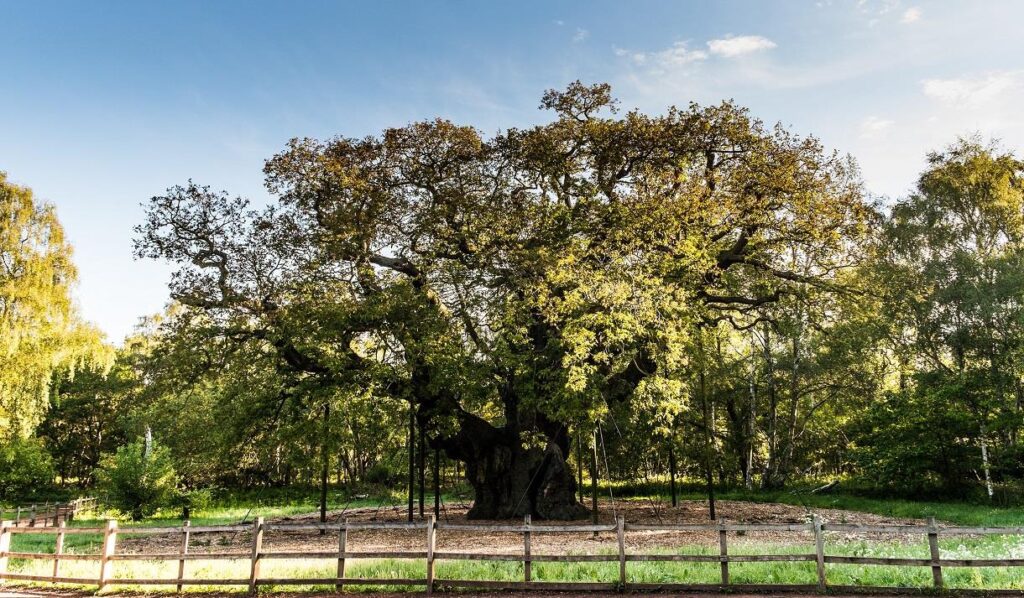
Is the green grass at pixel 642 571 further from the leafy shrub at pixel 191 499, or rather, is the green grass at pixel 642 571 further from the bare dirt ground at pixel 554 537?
the leafy shrub at pixel 191 499

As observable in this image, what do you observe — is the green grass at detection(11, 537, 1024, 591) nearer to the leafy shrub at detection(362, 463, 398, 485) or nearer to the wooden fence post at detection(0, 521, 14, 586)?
the wooden fence post at detection(0, 521, 14, 586)

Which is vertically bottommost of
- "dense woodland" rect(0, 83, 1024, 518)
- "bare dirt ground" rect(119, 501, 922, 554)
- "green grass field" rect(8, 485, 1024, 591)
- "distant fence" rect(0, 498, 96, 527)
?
"distant fence" rect(0, 498, 96, 527)

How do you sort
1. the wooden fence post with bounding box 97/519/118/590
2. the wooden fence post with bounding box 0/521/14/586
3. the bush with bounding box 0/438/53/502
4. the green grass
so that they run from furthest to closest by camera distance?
1. the bush with bounding box 0/438/53/502
2. the wooden fence post with bounding box 0/521/14/586
3. the wooden fence post with bounding box 97/519/118/590
4. the green grass

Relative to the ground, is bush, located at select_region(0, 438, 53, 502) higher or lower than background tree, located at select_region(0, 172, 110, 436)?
lower

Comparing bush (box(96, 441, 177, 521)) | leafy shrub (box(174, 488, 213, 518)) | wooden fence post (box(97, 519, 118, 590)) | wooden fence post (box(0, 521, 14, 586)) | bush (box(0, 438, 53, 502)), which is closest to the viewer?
wooden fence post (box(97, 519, 118, 590))

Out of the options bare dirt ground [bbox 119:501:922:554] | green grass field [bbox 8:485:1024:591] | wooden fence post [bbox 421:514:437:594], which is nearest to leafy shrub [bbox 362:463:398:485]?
bare dirt ground [bbox 119:501:922:554]

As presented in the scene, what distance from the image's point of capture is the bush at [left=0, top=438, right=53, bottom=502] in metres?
38.0

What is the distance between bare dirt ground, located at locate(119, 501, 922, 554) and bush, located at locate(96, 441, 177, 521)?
546 centimetres

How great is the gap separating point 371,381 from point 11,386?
19697 millimetres

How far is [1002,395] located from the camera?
25.7 m

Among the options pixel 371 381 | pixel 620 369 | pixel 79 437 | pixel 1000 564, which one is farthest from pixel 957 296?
pixel 79 437

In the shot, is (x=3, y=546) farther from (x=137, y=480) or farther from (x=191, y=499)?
(x=191, y=499)

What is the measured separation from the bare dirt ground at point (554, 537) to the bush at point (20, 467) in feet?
77.7

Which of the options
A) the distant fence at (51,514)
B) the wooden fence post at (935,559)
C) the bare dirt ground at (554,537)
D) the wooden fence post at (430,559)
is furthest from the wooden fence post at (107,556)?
the distant fence at (51,514)
